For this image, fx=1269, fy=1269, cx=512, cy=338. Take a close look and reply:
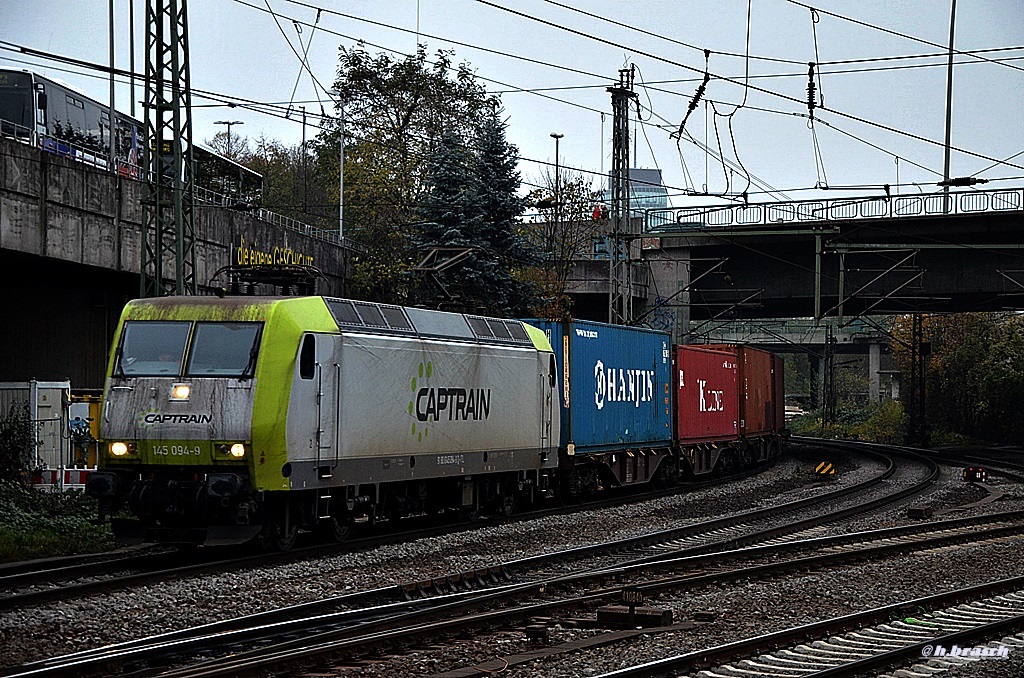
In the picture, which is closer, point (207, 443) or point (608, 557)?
point (207, 443)

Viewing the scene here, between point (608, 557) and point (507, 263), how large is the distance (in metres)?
25.9

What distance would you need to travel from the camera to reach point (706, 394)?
32.9 meters

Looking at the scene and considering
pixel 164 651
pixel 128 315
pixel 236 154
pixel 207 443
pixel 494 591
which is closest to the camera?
pixel 164 651

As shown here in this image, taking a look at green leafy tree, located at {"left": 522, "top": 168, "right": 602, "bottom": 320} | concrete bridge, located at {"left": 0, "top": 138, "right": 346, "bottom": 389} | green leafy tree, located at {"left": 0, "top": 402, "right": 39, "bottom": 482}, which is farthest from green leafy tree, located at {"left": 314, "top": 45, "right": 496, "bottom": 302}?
green leafy tree, located at {"left": 0, "top": 402, "right": 39, "bottom": 482}

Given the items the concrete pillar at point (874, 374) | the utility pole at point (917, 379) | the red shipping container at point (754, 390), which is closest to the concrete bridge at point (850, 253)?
the red shipping container at point (754, 390)

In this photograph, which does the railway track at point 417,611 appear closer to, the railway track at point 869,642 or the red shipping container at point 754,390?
the railway track at point 869,642

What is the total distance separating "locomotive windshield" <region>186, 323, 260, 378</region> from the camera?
617 inches

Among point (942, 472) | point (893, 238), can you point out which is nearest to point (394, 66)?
point (893, 238)

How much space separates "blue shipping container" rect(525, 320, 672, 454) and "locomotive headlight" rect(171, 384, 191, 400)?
9443mm

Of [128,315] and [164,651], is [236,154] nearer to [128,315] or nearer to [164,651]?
[128,315]

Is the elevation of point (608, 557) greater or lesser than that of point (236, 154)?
lesser

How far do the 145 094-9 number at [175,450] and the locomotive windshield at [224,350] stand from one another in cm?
91

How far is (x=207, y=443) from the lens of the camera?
15.4 meters

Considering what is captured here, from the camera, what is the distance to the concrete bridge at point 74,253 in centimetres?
2569
